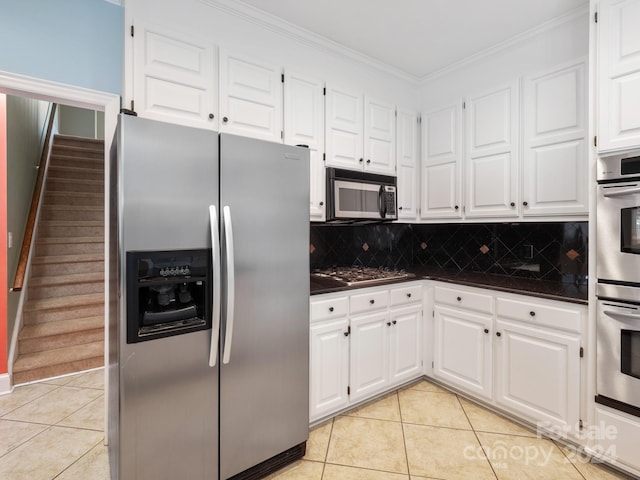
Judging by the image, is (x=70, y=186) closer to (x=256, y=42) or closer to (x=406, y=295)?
(x=256, y=42)

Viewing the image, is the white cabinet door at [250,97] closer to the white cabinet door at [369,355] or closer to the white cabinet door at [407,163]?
the white cabinet door at [407,163]

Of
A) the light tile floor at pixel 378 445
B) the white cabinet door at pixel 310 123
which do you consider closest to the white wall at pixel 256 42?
the white cabinet door at pixel 310 123

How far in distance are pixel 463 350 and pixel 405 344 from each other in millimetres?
423

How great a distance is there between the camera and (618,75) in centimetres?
171

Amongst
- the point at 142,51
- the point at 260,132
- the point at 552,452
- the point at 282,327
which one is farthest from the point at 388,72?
the point at 552,452

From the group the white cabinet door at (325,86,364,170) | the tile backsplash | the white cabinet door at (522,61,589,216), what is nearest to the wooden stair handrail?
the tile backsplash

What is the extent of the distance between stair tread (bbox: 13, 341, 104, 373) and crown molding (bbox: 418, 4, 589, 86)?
398 cm

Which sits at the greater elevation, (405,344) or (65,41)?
(65,41)

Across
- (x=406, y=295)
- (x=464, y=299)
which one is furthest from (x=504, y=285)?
(x=406, y=295)

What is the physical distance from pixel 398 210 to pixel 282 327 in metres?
1.66

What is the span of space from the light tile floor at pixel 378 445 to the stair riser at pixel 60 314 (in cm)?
85

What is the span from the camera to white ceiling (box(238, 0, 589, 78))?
205cm

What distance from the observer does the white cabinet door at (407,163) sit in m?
2.92

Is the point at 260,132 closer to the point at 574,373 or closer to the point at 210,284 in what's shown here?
the point at 210,284
